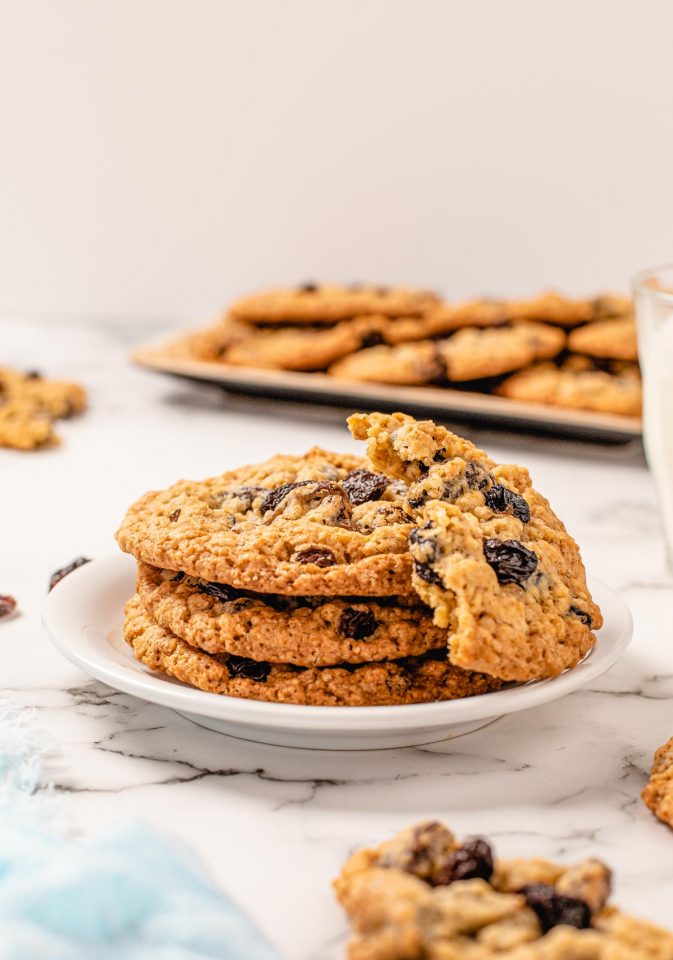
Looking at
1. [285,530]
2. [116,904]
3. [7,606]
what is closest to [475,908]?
[116,904]

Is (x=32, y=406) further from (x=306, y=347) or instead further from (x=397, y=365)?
(x=397, y=365)

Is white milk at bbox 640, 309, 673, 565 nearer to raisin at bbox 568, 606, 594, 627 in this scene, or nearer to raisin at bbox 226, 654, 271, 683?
raisin at bbox 568, 606, 594, 627

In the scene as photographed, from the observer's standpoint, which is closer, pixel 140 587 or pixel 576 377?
pixel 140 587

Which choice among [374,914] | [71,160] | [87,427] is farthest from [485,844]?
[71,160]

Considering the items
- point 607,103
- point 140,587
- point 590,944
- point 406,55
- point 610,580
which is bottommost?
point 610,580

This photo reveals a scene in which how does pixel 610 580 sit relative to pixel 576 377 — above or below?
below

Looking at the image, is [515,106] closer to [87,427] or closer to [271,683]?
[87,427]

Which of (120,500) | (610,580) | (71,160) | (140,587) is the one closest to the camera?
(140,587)
